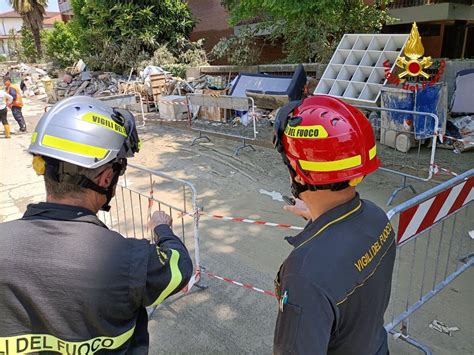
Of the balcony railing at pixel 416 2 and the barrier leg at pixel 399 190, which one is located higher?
the balcony railing at pixel 416 2

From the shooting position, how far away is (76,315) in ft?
4.57

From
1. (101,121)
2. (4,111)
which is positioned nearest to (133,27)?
(4,111)

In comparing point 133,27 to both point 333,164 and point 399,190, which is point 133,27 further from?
point 333,164

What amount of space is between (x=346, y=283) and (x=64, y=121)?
4.38 ft

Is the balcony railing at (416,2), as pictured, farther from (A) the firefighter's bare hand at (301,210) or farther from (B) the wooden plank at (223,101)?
(A) the firefighter's bare hand at (301,210)

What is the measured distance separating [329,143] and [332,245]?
368mm

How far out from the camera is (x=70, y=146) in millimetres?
1641

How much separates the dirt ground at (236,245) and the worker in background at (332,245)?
6.79 feet

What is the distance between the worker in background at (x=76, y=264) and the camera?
1.36 m

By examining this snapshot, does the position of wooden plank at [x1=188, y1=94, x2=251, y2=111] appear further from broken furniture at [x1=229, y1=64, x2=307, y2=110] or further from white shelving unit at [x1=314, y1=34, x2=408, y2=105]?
white shelving unit at [x1=314, y1=34, x2=408, y2=105]

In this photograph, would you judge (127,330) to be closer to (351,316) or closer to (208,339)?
(351,316)

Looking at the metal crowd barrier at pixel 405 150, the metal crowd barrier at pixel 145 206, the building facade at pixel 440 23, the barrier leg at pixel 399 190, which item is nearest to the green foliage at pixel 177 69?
the building facade at pixel 440 23

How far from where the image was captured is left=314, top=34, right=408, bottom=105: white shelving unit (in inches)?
373

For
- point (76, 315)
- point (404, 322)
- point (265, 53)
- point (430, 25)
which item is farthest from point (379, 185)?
point (430, 25)
